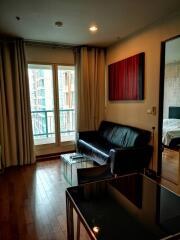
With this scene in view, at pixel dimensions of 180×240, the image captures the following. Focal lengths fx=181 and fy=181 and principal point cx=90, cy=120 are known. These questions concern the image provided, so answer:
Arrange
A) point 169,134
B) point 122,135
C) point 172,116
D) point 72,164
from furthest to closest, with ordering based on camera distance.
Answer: point 172,116, point 169,134, point 122,135, point 72,164

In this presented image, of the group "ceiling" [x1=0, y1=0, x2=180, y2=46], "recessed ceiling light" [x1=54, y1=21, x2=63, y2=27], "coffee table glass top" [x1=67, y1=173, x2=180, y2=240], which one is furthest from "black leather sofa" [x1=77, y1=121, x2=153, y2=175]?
"recessed ceiling light" [x1=54, y1=21, x2=63, y2=27]

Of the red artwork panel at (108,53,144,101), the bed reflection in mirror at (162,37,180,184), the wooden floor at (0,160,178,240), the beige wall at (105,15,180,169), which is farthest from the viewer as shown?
the bed reflection in mirror at (162,37,180,184)

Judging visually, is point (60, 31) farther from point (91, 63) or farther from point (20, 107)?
point (20, 107)

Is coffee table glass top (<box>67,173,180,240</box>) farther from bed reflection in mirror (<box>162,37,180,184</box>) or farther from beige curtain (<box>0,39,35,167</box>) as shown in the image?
beige curtain (<box>0,39,35,167</box>)

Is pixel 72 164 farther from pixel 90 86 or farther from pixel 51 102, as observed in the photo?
pixel 90 86

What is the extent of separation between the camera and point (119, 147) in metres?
3.61

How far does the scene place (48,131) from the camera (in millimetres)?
4930

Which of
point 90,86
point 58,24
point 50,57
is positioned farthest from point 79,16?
point 90,86

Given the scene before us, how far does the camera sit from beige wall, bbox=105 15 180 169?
2938 millimetres

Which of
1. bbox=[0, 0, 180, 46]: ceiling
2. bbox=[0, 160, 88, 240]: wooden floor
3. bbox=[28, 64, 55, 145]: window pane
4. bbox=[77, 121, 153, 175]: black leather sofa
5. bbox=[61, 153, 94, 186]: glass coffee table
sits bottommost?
bbox=[0, 160, 88, 240]: wooden floor

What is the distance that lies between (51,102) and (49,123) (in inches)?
23.3

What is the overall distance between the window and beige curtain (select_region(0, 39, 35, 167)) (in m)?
0.45

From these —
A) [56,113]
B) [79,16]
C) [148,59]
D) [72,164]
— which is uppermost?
[79,16]

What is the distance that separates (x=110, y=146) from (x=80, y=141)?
0.84 meters
